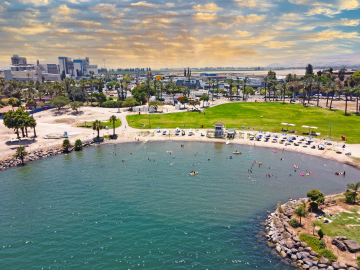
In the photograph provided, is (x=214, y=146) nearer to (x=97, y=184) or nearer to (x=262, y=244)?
(x=97, y=184)

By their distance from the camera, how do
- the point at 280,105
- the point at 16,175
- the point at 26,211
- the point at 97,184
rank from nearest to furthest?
the point at 26,211 < the point at 97,184 < the point at 16,175 < the point at 280,105

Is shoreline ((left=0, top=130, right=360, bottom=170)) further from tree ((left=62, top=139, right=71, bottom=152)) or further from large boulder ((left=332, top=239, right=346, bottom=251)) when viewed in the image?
large boulder ((left=332, top=239, right=346, bottom=251))

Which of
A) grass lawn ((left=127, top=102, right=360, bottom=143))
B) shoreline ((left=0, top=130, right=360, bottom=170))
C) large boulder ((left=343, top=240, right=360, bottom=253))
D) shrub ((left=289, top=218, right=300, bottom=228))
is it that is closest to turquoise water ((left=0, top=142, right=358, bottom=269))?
shoreline ((left=0, top=130, right=360, bottom=170))

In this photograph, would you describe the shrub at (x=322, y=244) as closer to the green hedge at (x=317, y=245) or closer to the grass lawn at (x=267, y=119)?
the green hedge at (x=317, y=245)

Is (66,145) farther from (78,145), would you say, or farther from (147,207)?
(147,207)

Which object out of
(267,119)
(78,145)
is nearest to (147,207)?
(78,145)

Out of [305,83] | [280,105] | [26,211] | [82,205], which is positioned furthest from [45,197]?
[305,83]
